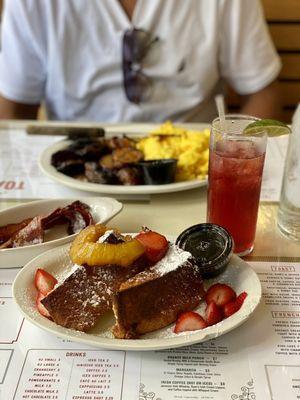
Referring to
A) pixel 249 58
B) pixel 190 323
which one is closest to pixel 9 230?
pixel 190 323

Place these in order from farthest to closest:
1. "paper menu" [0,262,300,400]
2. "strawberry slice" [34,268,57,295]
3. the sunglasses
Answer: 1. the sunglasses
2. "strawberry slice" [34,268,57,295]
3. "paper menu" [0,262,300,400]

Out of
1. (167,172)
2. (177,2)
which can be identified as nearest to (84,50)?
(177,2)

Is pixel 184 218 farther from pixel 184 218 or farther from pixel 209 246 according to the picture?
pixel 209 246

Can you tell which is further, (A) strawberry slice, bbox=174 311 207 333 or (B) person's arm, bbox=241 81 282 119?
(B) person's arm, bbox=241 81 282 119

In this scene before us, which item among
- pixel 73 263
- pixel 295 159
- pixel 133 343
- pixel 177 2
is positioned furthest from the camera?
pixel 177 2

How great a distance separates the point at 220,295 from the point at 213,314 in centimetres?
4

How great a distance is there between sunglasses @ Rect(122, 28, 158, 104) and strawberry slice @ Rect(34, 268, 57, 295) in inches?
40.5

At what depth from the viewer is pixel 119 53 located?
1.68m

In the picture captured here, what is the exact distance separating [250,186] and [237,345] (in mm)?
294

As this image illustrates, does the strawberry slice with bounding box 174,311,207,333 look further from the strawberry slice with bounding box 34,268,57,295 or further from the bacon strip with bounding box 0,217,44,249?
the bacon strip with bounding box 0,217,44,249

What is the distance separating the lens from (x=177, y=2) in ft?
5.52

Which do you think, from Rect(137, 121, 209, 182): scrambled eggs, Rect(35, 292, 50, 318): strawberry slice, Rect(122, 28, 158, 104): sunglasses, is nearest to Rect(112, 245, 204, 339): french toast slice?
Rect(35, 292, 50, 318): strawberry slice

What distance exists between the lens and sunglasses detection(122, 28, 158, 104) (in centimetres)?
167

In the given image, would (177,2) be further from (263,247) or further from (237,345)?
(237,345)
